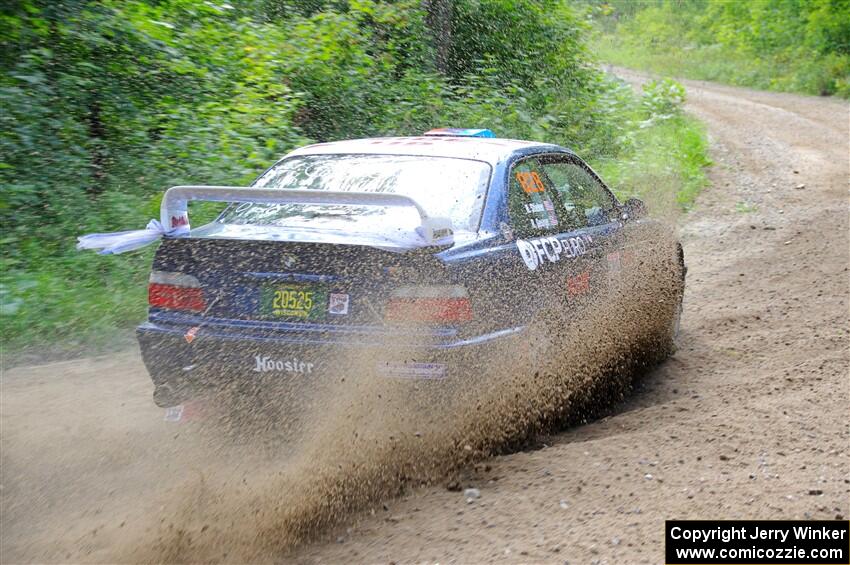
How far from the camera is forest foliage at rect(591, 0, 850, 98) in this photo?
94.5ft

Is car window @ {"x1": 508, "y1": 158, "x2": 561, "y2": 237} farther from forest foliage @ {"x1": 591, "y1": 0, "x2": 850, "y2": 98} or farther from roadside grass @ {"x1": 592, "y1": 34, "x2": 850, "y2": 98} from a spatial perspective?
roadside grass @ {"x1": 592, "y1": 34, "x2": 850, "y2": 98}

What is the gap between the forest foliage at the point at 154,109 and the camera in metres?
6.68

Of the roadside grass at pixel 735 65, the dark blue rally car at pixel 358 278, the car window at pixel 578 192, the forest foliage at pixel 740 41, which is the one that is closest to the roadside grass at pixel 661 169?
the forest foliage at pixel 740 41

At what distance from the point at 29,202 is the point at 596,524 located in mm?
5252

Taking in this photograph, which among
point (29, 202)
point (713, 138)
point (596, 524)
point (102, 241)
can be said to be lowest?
point (713, 138)

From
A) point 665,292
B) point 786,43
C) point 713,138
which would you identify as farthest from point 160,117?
point 786,43

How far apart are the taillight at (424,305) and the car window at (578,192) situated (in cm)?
163

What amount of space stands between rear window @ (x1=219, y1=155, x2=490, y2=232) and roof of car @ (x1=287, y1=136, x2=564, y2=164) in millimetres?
65

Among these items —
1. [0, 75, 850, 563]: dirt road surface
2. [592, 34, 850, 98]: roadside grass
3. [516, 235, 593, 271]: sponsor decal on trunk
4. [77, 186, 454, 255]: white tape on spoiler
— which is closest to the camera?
[0, 75, 850, 563]: dirt road surface

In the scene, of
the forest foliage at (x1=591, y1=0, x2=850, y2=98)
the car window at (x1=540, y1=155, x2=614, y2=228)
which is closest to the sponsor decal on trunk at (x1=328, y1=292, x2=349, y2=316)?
the car window at (x1=540, y1=155, x2=614, y2=228)

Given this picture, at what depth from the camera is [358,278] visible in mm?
3986

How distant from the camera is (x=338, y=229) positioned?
4.28 m

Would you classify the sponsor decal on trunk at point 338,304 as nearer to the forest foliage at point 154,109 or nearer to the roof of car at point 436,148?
the roof of car at point 436,148

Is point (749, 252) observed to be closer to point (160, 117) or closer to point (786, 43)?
point (160, 117)
